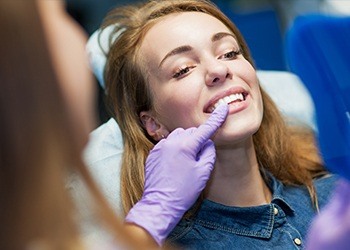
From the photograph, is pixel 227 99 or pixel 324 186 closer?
pixel 227 99

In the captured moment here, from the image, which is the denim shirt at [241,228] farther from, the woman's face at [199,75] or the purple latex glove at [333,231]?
the purple latex glove at [333,231]

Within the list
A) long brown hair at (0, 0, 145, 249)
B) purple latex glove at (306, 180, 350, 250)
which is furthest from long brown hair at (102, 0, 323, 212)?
long brown hair at (0, 0, 145, 249)

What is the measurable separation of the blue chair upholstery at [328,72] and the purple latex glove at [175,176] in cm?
19

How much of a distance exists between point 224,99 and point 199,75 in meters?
0.07

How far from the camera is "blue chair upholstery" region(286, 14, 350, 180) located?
1239mm

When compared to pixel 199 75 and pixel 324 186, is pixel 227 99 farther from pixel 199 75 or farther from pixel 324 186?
pixel 324 186

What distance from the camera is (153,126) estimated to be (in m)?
1.54

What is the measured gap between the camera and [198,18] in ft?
4.96

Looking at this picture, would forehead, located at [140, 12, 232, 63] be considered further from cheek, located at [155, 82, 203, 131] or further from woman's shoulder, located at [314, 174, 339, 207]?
woman's shoulder, located at [314, 174, 339, 207]

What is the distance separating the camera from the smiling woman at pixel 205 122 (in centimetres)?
142

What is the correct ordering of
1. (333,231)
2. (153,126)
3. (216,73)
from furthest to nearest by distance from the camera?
1. (153,126)
2. (216,73)
3. (333,231)

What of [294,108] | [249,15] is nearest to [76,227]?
[294,108]

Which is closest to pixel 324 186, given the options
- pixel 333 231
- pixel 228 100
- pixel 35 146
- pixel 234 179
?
pixel 234 179

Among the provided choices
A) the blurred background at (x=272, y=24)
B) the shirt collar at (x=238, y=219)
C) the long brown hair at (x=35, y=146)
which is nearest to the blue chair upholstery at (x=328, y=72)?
the shirt collar at (x=238, y=219)
